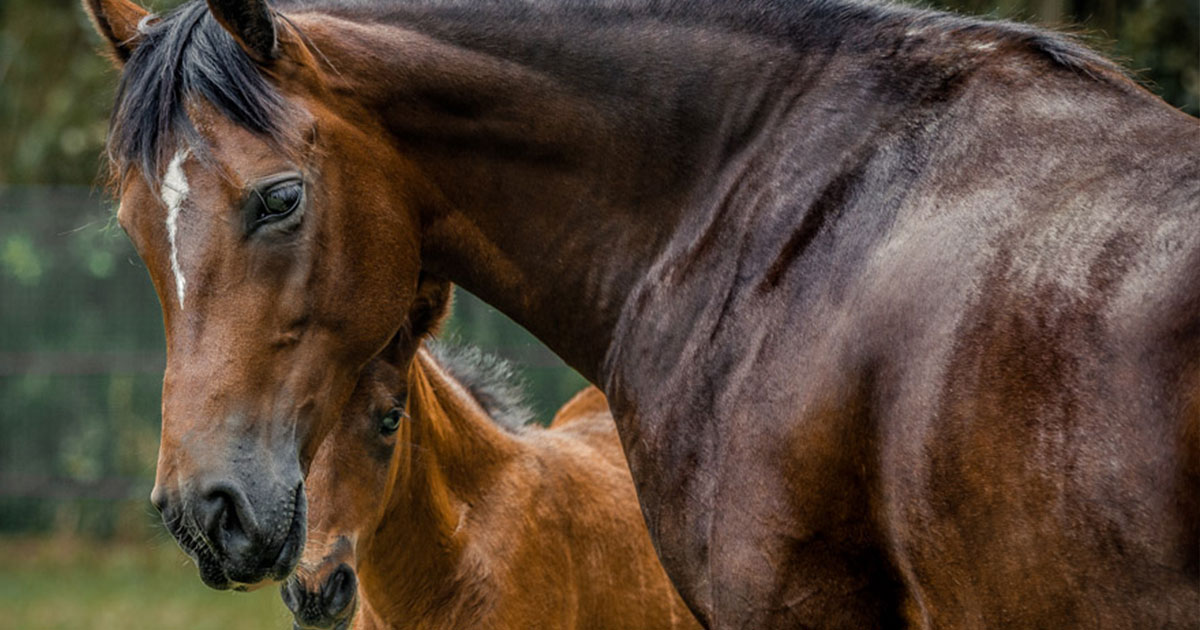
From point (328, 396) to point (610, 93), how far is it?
0.81 m

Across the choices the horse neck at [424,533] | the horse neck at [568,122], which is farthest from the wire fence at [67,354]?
the horse neck at [568,122]

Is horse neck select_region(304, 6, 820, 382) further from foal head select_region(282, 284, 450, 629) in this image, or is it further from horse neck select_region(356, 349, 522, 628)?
horse neck select_region(356, 349, 522, 628)

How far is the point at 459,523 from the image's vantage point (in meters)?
3.95

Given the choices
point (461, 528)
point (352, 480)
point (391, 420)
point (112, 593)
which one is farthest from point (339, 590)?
point (112, 593)

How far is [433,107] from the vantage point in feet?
8.46

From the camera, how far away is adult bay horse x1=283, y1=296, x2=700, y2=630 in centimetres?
348

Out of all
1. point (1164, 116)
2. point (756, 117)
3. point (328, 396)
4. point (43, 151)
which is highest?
point (1164, 116)

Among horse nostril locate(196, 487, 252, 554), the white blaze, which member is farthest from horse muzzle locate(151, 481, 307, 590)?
the white blaze

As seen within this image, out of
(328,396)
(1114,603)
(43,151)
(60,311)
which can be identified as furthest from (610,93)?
(43,151)

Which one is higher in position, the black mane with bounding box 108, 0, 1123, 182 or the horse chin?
the black mane with bounding box 108, 0, 1123, 182

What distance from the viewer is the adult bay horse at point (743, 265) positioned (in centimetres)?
193

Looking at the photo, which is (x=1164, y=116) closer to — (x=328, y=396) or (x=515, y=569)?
(x=328, y=396)

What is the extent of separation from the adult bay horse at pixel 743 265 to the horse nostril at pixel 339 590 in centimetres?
95

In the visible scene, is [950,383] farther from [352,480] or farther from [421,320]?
[352,480]
